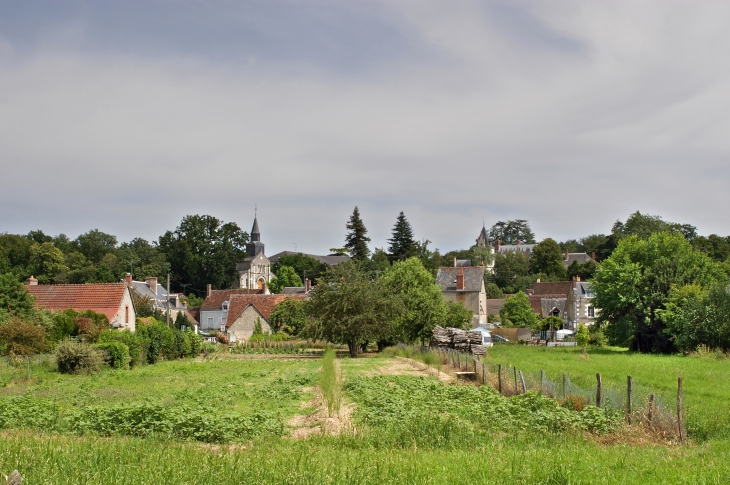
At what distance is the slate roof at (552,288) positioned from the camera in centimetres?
9350

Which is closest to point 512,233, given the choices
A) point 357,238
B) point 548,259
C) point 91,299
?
point 548,259

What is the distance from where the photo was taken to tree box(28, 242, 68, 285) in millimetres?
99562

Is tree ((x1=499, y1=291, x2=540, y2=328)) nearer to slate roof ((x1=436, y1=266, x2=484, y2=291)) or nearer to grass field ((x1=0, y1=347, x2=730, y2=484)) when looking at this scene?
slate roof ((x1=436, y1=266, x2=484, y2=291))

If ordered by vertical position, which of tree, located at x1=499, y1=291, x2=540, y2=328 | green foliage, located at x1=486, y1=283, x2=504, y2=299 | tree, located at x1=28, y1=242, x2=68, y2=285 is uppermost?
tree, located at x1=28, y1=242, x2=68, y2=285

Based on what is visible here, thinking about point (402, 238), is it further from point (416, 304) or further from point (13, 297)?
point (13, 297)

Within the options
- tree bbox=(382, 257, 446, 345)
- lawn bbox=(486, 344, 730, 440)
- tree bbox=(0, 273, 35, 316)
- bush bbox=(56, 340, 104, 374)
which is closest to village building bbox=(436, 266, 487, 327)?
tree bbox=(382, 257, 446, 345)

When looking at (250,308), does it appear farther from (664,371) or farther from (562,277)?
(562,277)

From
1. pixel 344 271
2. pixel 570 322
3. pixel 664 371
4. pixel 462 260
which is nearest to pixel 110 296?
pixel 344 271

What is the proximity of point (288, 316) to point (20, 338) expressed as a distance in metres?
34.4

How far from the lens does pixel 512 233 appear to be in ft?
562

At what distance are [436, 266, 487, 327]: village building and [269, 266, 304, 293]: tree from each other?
39198mm

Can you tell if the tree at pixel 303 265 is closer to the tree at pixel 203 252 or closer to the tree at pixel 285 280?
the tree at pixel 285 280

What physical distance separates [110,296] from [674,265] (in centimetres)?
3817

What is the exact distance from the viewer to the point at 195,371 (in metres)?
31.1
